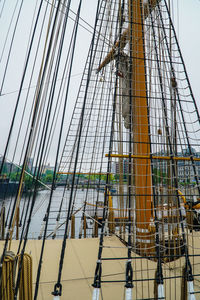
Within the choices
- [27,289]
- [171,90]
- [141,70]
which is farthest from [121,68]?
[27,289]

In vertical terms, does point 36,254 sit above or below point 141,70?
below

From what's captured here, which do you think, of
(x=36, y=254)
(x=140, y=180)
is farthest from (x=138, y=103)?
(x=36, y=254)

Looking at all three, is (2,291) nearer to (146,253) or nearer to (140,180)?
(146,253)

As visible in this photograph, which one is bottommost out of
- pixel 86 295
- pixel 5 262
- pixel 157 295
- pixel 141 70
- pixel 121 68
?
pixel 86 295

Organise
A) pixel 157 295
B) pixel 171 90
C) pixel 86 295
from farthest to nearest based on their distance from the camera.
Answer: pixel 171 90 < pixel 86 295 < pixel 157 295

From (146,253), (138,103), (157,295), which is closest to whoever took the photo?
(157,295)

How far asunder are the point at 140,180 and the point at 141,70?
5.44 ft

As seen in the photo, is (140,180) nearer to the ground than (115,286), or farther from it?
farther from it

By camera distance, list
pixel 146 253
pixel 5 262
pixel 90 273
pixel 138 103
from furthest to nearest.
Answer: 1. pixel 138 103
2. pixel 146 253
3. pixel 90 273
4. pixel 5 262

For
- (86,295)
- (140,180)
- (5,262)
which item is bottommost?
(86,295)

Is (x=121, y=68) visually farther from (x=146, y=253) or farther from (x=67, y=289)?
(x=67, y=289)

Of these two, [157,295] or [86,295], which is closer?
[157,295]

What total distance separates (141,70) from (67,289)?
294cm

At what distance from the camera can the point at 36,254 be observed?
267cm
